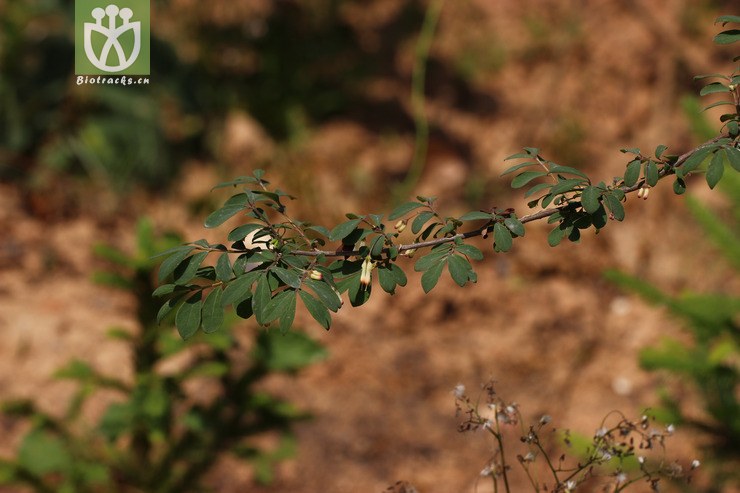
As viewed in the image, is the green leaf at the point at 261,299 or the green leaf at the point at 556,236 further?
the green leaf at the point at 556,236

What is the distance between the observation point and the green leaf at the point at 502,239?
139 centimetres

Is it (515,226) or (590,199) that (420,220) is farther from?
(590,199)

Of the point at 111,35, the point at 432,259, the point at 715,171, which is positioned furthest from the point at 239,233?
the point at 111,35

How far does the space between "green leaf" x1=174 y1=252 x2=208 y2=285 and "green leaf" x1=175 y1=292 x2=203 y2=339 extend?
39 millimetres

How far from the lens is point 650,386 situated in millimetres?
4527

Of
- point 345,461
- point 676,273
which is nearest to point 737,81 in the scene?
point 345,461

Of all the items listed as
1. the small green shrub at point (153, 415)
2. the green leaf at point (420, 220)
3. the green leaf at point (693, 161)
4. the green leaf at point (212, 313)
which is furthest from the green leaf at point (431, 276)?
the small green shrub at point (153, 415)

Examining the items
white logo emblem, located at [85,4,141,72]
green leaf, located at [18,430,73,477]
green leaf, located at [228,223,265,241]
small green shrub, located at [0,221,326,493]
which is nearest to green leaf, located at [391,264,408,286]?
green leaf, located at [228,223,265,241]

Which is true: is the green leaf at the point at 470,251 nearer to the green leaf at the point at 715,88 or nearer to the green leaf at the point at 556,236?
the green leaf at the point at 556,236

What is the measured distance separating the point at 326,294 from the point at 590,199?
439mm

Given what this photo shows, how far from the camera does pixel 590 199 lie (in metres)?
1.35

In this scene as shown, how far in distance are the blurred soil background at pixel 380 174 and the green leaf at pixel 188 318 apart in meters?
2.60

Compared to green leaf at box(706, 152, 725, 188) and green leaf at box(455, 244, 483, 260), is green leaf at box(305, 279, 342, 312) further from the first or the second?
green leaf at box(706, 152, 725, 188)

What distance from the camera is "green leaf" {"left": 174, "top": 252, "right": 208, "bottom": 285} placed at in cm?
133
